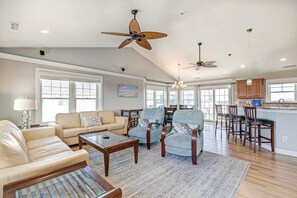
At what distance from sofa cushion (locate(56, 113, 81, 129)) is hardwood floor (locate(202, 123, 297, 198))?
12.0 ft

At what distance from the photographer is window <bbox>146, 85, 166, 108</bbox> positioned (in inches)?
308

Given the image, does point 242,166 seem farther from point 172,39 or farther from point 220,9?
point 172,39

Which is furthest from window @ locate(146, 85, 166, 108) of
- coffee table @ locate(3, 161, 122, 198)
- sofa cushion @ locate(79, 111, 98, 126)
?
coffee table @ locate(3, 161, 122, 198)

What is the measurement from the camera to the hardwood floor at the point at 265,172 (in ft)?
6.73

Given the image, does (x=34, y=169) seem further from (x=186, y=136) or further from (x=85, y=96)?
(x=85, y=96)

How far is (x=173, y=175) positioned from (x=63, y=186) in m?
1.74

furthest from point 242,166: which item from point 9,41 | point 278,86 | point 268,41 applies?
point 9,41

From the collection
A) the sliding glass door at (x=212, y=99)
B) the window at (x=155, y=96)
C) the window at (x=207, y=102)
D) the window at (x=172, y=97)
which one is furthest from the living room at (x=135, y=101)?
the window at (x=172, y=97)

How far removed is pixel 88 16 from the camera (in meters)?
2.79

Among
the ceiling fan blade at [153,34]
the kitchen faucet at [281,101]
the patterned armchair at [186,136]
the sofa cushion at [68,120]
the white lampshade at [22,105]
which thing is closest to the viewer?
the ceiling fan blade at [153,34]

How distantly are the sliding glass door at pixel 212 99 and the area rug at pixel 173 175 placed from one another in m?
4.72

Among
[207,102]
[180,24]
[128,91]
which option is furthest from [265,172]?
[207,102]

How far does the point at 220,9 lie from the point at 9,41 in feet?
15.7

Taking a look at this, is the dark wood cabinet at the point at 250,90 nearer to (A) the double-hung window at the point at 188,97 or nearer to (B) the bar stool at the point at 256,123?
(A) the double-hung window at the point at 188,97
